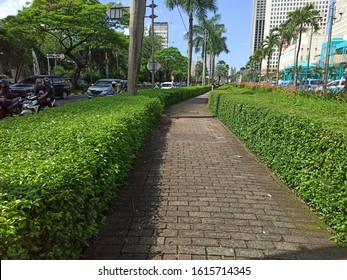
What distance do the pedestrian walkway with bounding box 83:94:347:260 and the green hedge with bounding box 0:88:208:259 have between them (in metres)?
0.38

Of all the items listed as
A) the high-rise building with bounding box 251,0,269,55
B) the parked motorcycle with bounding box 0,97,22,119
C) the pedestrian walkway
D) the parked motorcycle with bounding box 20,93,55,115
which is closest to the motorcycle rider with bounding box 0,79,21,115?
the parked motorcycle with bounding box 0,97,22,119

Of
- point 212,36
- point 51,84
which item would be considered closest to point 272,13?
point 212,36

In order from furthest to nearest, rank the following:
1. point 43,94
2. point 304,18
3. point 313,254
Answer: point 304,18, point 43,94, point 313,254

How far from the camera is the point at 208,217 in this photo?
3.43m

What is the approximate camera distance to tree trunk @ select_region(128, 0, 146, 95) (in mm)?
10089

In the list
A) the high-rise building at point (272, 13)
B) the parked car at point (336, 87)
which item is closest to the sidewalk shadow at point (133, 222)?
the parked car at point (336, 87)

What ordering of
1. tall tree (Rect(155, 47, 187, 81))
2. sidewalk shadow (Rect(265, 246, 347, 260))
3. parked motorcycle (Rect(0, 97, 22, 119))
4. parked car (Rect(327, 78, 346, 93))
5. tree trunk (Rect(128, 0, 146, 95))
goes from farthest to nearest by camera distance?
tall tree (Rect(155, 47, 187, 81)) < tree trunk (Rect(128, 0, 146, 95)) < parked motorcycle (Rect(0, 97, 22, 119)) < parked car (Rect(327, 78, 346, 93)) < sidewalk shadow (Rect(265, 246, 347, 260))

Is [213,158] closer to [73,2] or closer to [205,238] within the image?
[205,238]

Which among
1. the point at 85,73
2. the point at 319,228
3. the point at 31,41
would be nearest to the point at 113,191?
the point at 319,228

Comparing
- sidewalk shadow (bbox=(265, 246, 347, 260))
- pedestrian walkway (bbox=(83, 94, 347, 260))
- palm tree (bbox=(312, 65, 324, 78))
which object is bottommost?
sidewalk shadow (bbox=(265, 246, 347, 260))

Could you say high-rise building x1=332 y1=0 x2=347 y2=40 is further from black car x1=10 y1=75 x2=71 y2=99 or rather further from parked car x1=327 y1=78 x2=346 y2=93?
black car x1=10 y1=75 x2=71 y2=99

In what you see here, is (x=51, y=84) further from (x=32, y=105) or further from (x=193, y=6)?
(x=193, y=6)

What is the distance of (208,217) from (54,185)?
6.44 feet

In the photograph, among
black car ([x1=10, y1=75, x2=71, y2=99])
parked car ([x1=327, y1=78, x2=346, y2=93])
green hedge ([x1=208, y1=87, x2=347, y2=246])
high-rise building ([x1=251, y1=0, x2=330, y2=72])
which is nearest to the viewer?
green hedge ([x1=208, y1=87, x2=347, y2=246])
